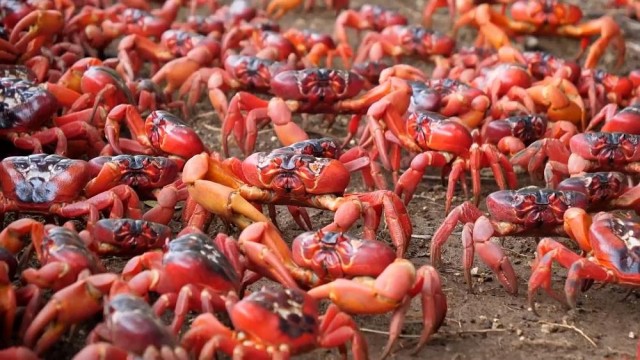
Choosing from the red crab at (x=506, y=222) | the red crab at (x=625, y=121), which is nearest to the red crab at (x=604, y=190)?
the red crab at (x=506, y=222)

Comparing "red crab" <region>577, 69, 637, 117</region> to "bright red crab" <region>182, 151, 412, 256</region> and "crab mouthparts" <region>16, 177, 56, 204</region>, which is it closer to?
"bright red crab" <region>182, 151, 412, 256</region>

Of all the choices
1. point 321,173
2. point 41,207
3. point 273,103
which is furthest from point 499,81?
point 41,207

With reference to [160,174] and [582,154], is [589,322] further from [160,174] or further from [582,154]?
[160,174]

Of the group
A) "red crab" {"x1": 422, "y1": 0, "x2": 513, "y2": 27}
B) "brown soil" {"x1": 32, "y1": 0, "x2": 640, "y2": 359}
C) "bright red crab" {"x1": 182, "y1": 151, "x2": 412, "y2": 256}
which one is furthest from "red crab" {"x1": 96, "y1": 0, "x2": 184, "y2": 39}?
"bright red crab" {"x1": 182, "y1": 151, "x2": 412, "y2": 256}

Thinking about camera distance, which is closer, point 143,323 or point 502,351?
point 143,323

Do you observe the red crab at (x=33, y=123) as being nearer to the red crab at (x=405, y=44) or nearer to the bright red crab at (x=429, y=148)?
the bright red crab at (x=429, y=148)

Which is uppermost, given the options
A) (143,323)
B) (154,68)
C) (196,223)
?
(143,323)
